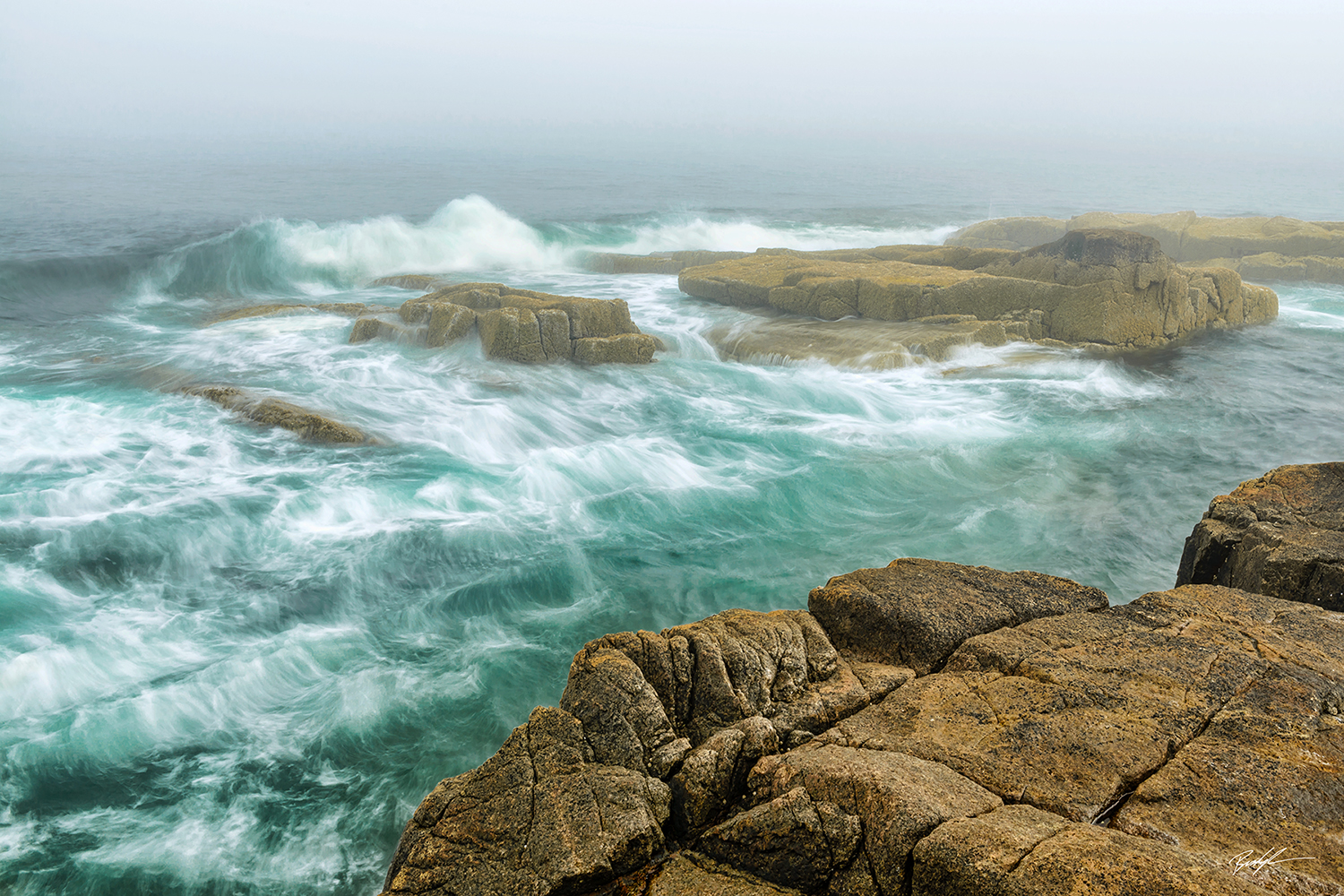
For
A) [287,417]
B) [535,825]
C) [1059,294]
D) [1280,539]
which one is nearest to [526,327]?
[287,417]

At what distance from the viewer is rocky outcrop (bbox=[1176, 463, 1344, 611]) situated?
5574mm

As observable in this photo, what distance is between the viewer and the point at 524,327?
15547mm

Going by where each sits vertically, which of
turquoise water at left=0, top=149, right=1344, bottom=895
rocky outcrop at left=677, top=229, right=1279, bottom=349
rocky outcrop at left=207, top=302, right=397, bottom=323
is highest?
rocky outcrop at left=677, top=229, right=1279, bottom=349

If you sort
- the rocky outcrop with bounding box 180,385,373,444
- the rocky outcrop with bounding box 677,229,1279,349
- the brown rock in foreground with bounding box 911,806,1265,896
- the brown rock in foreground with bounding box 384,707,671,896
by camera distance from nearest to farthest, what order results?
the brown rock in foreground with bounding box 911,806,1265,896 < the brown rock in foreground with bounding box 384,707,671,896 < the rocky outcrop with bounding box 180,385,373,444 < the rocky outcrop with bounding box 677,229,1279,349

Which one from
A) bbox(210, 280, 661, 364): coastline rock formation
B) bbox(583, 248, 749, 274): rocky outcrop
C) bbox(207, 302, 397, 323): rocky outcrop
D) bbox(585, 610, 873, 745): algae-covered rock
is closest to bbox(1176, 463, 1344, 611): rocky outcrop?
bbox(585, 610, 873, 745): algae-covered rock

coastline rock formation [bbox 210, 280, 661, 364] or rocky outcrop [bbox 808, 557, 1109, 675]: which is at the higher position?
coastline rock formation [bbox 210, 280, 661, 364]

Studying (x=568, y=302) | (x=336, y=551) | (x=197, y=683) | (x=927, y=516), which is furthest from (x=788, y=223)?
(x=197, y=683)

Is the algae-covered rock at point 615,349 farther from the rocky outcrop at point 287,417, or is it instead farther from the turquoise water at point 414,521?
Result: the rocky outcrop at point 287,417

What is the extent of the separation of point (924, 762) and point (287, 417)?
11145mm

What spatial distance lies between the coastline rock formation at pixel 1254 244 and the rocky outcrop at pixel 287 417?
22949 millimetres

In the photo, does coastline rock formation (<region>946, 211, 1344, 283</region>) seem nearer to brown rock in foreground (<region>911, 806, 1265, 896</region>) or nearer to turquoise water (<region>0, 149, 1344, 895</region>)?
Answer: turquoise water (<region>0, 149, 1344, 895</region>)

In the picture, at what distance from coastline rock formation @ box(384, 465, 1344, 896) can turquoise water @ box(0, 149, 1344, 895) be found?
228 centimetres

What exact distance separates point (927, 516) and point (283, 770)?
7758mm

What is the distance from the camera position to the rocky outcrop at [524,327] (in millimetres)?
15609
